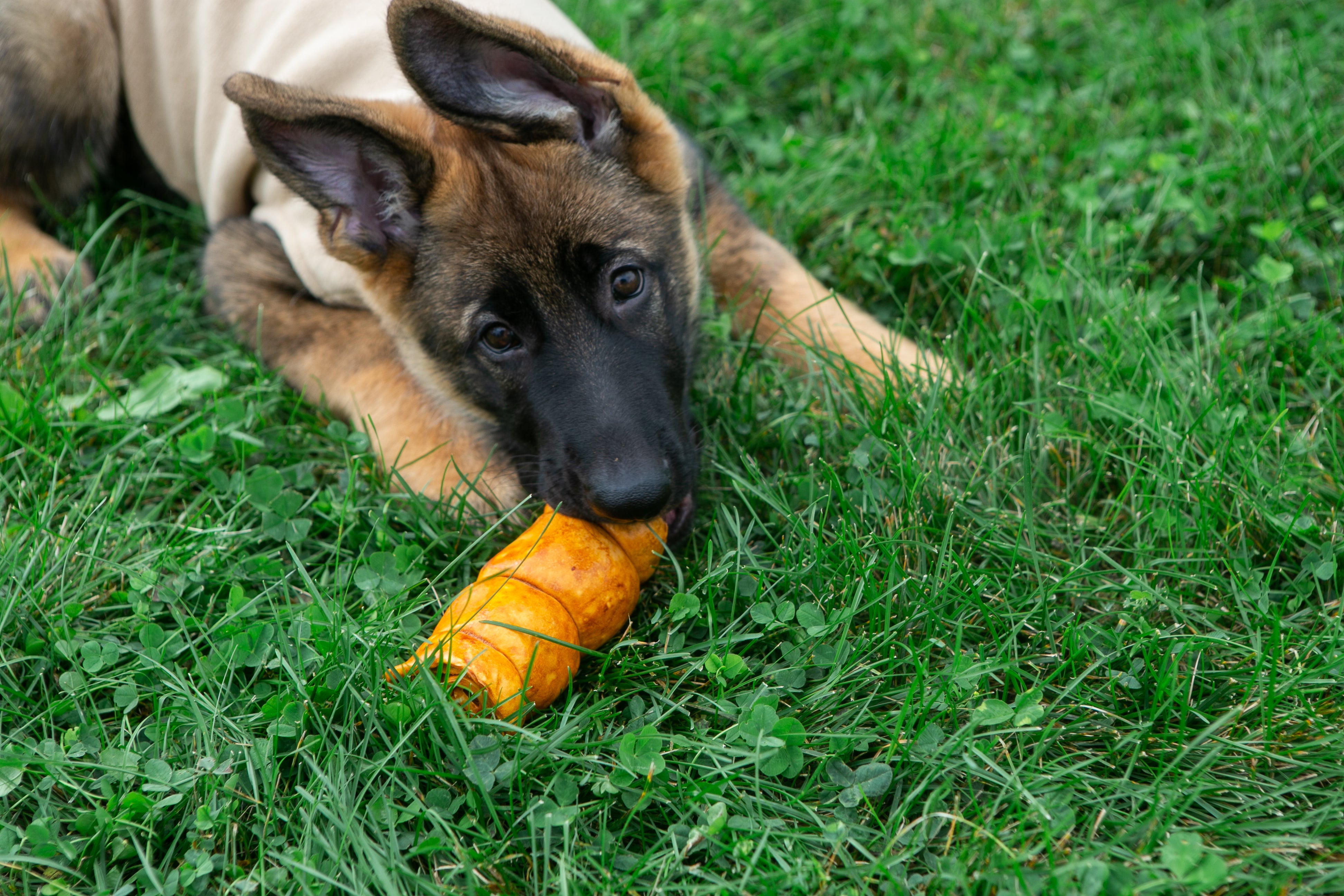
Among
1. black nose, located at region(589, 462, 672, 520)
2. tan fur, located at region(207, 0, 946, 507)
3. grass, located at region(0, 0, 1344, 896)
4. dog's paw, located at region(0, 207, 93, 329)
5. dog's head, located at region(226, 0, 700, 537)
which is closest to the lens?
grass, located at region(0, 0, 1344, 896)

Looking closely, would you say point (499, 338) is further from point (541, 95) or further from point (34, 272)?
point (34, 272)

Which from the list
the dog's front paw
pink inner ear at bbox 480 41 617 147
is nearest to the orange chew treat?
pink inner ear at bbox 480 41 617 147

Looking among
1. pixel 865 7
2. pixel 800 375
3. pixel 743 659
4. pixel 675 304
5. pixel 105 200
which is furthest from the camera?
pixel 865 7

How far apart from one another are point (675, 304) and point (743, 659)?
1.00 metres

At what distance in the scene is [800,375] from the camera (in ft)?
9.84

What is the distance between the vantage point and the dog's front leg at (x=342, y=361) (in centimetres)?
292

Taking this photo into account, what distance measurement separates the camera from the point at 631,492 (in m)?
2.21

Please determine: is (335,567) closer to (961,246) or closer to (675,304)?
(675,304)

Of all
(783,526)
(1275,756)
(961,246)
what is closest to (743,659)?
(783,526)

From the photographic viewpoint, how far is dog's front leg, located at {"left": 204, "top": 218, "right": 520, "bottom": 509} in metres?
2.92

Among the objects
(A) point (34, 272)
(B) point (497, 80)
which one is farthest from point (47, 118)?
(B) point (497, 80)

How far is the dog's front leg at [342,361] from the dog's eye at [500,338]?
33 centimetres

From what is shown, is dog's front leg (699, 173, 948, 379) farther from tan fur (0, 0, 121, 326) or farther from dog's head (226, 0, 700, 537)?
tan fur (0, 0, 121, 326)

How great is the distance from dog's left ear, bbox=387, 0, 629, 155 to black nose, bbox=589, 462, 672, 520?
918 mm
